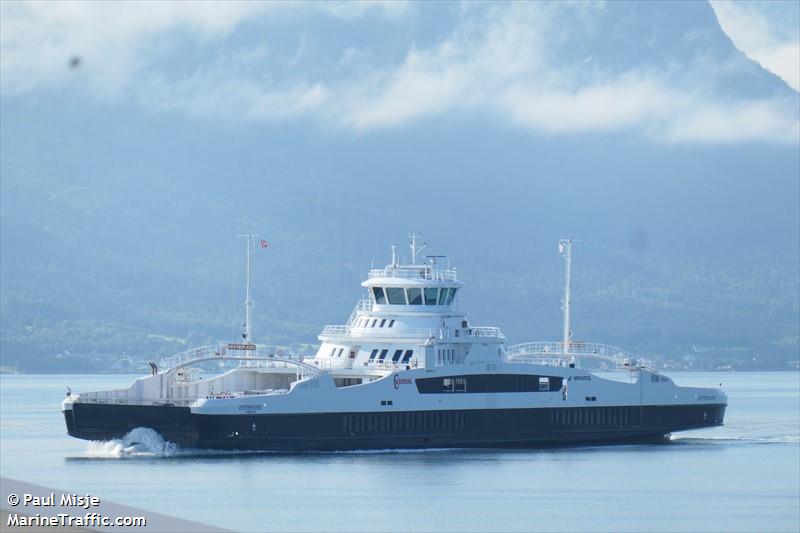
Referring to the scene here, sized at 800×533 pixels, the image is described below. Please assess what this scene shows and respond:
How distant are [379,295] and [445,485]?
12.5 metres

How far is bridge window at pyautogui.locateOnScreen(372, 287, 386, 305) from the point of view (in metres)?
59.2

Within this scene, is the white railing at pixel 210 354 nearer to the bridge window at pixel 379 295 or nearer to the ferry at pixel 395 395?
the ferry at pixel 395 395

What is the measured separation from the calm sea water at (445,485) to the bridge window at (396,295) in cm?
580

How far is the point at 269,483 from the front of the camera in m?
47.8

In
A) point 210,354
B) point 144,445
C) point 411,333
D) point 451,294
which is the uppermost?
point 451,294

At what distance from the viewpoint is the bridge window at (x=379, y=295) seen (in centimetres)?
5922

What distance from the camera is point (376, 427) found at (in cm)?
5538

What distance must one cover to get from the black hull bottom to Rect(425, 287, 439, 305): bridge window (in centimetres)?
438

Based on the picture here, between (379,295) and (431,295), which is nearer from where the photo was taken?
(431,295)

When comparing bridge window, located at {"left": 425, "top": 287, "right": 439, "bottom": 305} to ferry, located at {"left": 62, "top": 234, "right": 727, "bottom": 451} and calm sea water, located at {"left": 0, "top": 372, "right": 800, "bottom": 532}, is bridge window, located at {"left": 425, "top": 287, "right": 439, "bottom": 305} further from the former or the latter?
calm sea water, located at {"left": 0, "top": 372, "right": 800, "bottom": 532}

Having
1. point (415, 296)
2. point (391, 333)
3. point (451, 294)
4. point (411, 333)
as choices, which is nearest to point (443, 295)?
point (451, 294)

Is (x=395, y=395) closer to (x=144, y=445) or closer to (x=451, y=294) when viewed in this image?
(x=451, y=294)

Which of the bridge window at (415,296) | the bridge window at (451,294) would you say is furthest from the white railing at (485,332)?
the bridge window at (415,296)

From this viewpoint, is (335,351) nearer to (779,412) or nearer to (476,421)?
(476,421)
